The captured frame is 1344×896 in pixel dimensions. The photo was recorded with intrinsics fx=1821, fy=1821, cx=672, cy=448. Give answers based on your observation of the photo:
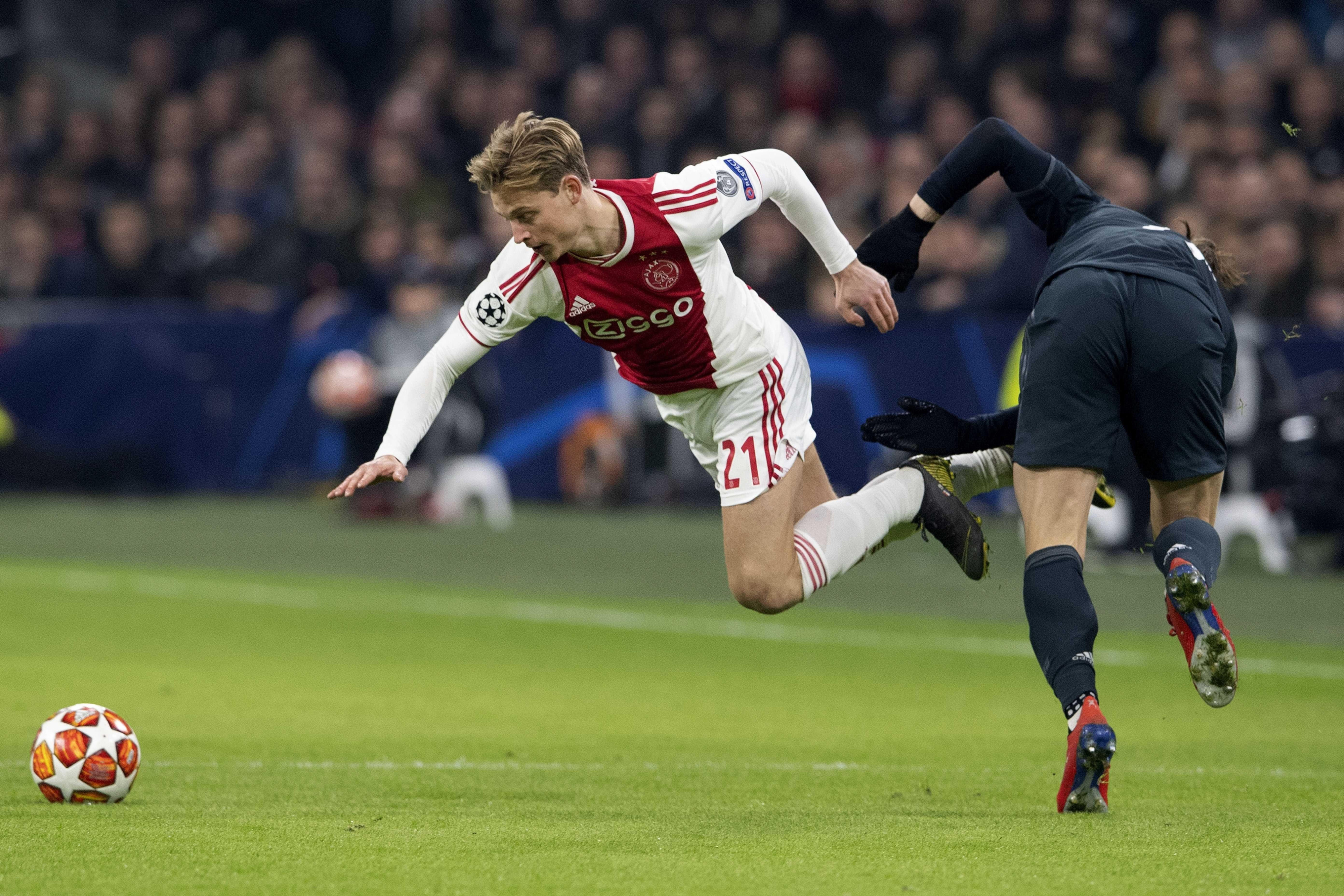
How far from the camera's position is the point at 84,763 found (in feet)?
17.1

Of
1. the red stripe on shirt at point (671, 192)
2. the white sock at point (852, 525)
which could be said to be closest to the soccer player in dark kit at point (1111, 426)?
the white sock at point (852, 525)

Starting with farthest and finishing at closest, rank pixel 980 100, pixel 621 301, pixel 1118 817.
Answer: pixel 980 100 → pixel 621 301 → pixel 1118 817

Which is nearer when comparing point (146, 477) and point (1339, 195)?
point (1339, 195)

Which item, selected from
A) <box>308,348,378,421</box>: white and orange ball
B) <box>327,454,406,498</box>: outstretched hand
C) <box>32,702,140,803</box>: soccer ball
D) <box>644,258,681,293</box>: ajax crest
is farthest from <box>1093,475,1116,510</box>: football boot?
<box>308,348,378,421</box>: white and orange ball

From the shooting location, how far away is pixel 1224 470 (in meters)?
5.14

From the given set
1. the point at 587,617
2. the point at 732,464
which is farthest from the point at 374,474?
the point at 587,617

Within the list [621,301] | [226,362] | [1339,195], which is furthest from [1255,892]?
[226,362]

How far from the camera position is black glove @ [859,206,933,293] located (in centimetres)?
567

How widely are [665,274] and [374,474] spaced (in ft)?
3.57

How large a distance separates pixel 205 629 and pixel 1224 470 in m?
6.64

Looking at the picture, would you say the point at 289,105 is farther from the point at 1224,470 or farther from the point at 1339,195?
the point at 1224,470

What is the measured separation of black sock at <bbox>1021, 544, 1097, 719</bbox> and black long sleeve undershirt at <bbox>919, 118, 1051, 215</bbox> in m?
1.14

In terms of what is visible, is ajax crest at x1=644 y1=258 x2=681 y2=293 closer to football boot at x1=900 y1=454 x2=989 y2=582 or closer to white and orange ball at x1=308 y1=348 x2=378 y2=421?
football boot at x1=900 y1=454 x2=989 y2=582

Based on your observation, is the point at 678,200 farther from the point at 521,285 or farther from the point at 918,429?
the point at 918,429
